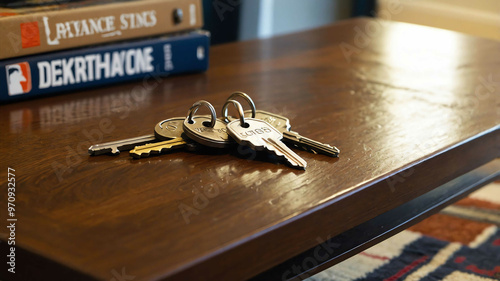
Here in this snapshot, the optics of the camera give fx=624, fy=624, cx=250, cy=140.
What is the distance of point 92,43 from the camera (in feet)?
2.88

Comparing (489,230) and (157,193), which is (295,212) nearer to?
(157,193)

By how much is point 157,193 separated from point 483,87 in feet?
1.97

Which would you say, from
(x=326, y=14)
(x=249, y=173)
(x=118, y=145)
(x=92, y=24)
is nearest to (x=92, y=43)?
(x=92, y=24)

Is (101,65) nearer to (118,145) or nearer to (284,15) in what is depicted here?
(118,145)

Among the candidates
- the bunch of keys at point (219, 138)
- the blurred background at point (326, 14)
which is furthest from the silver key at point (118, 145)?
the blurred background at point (326, 14)

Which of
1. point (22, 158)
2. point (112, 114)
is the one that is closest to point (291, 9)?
point (112, 114)

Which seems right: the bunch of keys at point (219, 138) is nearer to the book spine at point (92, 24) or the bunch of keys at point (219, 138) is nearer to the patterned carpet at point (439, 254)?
the book spine at point (92, 24)

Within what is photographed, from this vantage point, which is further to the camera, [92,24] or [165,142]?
[92,24]

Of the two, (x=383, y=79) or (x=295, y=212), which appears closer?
(x=295, y=212)

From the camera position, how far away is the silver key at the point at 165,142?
2.13 feet

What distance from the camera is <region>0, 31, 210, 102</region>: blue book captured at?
2.67ft

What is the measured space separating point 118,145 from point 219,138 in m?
0.11

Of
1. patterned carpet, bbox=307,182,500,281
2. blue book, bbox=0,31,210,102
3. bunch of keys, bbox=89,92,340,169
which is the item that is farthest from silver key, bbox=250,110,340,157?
patterned carpet, bbox=307,182,500,281

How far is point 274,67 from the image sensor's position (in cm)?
104
